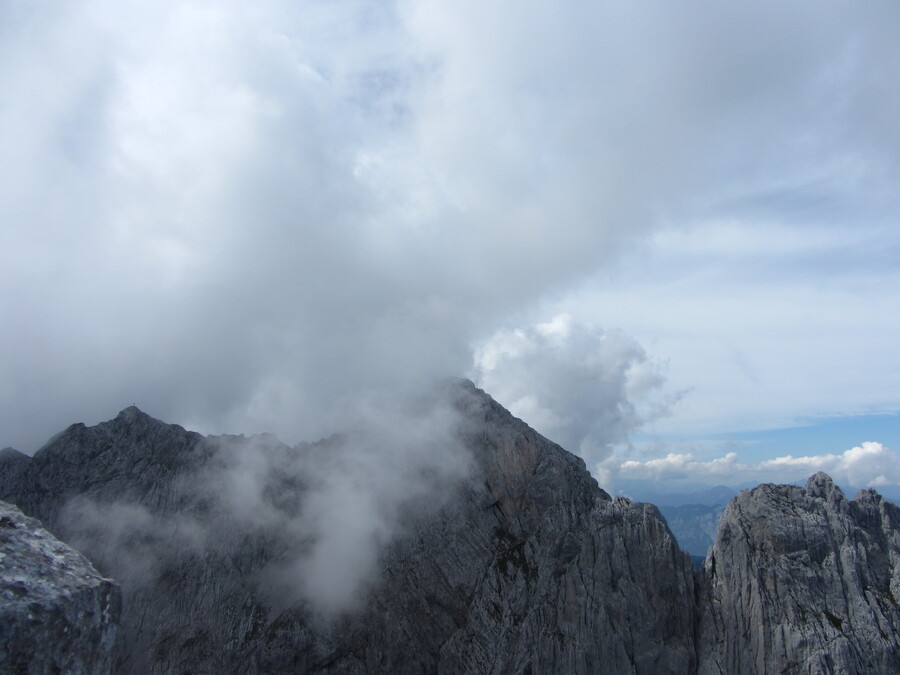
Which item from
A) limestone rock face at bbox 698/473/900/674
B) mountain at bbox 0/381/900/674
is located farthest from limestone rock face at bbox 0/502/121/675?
limestone rock face at bbox 698/473/900/674

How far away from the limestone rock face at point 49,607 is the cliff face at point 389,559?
91399mm

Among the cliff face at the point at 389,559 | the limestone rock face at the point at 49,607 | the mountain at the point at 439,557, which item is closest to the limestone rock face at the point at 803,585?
the mountain at the point at 439,557

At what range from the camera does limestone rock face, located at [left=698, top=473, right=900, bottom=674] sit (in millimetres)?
84750

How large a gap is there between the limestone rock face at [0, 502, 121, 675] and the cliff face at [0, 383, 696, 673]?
9140cm

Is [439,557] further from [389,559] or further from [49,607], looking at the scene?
[49,607]

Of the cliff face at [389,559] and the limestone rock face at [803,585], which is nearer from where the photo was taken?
the limestone rock face at [803,585]

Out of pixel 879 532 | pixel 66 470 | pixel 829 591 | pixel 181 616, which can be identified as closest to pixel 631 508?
pixel 829 591

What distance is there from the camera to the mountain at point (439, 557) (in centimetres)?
9262

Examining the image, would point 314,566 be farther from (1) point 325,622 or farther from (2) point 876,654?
(2) point 876,654

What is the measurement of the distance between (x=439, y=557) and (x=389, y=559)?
36.9 feet

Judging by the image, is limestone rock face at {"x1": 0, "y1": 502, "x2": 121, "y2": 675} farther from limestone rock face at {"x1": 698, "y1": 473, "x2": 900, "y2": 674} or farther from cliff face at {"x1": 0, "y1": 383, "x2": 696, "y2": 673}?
limestone rock face at {"x1": 698, "y1": 473, "x2": 900, "y2": 674}

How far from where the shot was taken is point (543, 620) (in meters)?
102

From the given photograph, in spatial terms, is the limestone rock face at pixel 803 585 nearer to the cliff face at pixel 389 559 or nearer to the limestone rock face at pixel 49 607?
the cliff face at pixel 389 559

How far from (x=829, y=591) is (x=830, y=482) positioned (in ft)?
64.4
